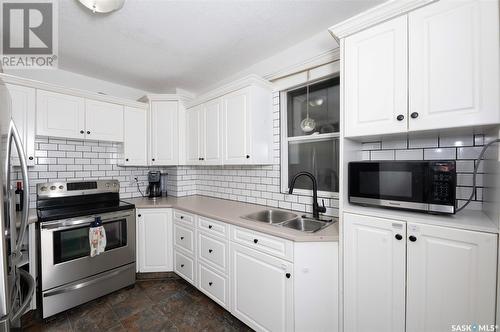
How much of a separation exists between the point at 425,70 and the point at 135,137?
3.01 metres

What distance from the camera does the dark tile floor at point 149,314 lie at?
1.87 meters

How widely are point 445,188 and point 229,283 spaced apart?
1.72 meters

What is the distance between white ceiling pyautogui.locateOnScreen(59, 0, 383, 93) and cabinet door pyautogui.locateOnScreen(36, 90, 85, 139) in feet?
1.41

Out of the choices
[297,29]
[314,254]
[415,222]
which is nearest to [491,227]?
[415,222]

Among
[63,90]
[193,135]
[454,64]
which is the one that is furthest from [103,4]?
[454,64]

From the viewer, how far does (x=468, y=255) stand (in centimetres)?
103

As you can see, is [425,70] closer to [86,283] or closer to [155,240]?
[155,240]

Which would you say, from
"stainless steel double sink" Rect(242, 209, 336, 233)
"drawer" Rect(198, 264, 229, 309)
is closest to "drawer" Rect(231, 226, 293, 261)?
"stainless steel double sink" Rect(242, 209, 336, 233)

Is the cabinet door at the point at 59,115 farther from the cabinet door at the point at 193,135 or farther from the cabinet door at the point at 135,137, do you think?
the cabinet door at the point at 193,135

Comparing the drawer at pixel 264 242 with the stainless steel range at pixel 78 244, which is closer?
the drawer at pixel 264 242

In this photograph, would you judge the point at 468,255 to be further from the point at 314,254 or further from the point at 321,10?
the point at 321,10

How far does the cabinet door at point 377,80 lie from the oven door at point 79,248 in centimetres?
243

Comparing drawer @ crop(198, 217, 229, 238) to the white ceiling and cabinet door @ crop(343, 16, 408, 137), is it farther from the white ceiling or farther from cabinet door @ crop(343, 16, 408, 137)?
the white ceiling

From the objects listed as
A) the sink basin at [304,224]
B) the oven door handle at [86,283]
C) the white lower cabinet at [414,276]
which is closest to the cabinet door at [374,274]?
the white lower cabinet at [414,276]
